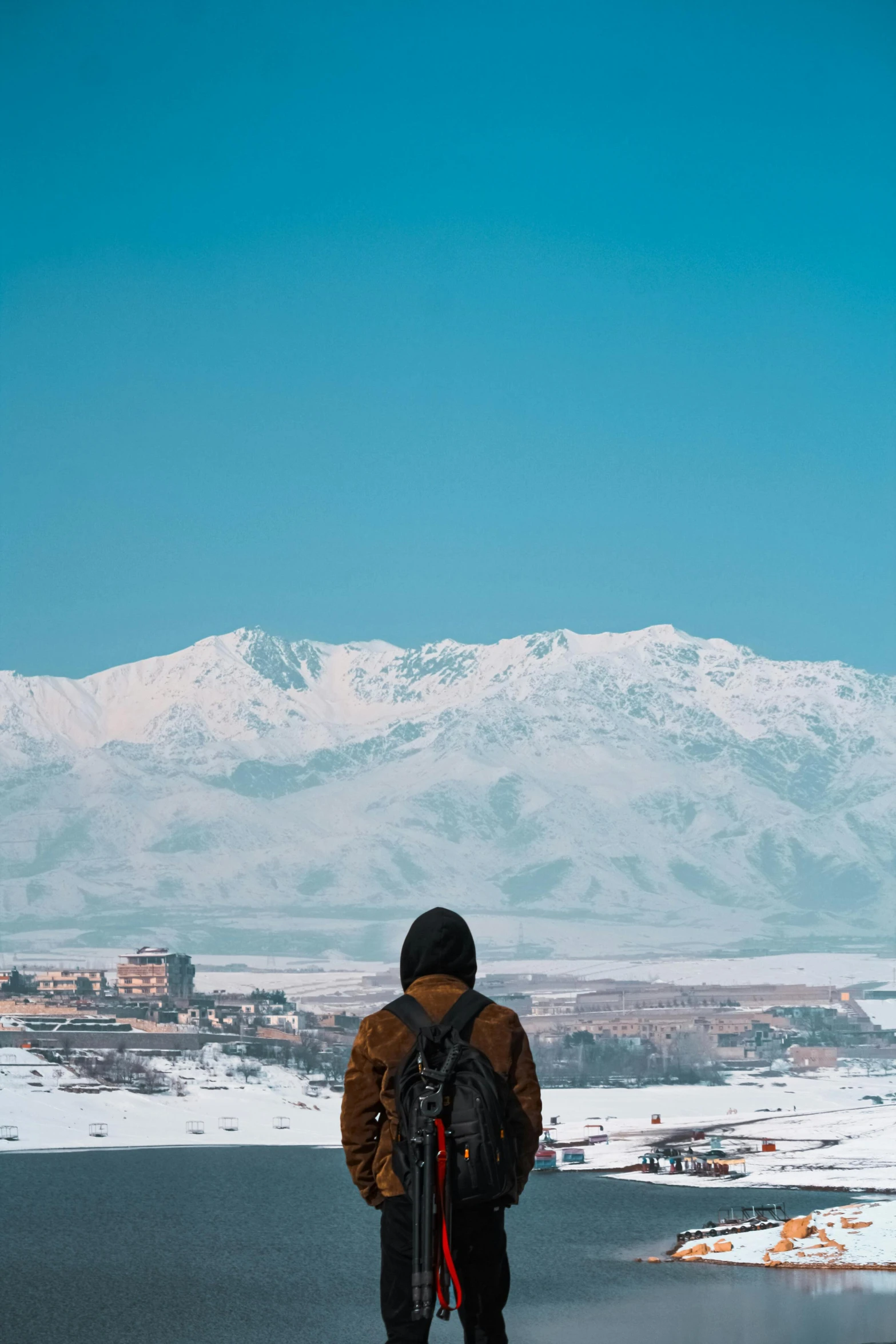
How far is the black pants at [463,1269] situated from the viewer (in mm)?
4281

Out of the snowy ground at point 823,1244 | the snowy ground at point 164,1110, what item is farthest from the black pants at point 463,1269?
the snowy ground at point 164,1110

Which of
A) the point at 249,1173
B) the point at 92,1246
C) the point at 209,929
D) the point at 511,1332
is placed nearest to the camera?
→ the point at 511,1332

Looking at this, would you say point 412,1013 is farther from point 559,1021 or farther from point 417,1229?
point 559,1021

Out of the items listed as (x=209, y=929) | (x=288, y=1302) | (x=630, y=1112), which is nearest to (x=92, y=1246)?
(x=288, y=1302)

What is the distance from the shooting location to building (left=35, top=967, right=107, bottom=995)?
110 meters

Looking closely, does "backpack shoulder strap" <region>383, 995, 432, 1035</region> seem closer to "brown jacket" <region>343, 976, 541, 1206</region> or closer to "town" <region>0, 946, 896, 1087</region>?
"brown jacket" <region>343, 976, 541, 1206</region>

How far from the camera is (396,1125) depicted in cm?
427

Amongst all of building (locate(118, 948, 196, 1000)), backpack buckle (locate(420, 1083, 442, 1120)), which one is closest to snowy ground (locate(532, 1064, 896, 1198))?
backpack buckle (locate(420, 1083, 442, 1120))

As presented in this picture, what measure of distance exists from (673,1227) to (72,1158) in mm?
28857

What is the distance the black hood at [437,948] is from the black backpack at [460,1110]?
205 millimetres

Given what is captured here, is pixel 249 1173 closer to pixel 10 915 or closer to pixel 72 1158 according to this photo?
pixel 72 1158

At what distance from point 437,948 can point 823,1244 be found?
21350 millimetres

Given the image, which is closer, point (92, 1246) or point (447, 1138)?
point (447, 1138)

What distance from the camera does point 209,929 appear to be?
611 ft
